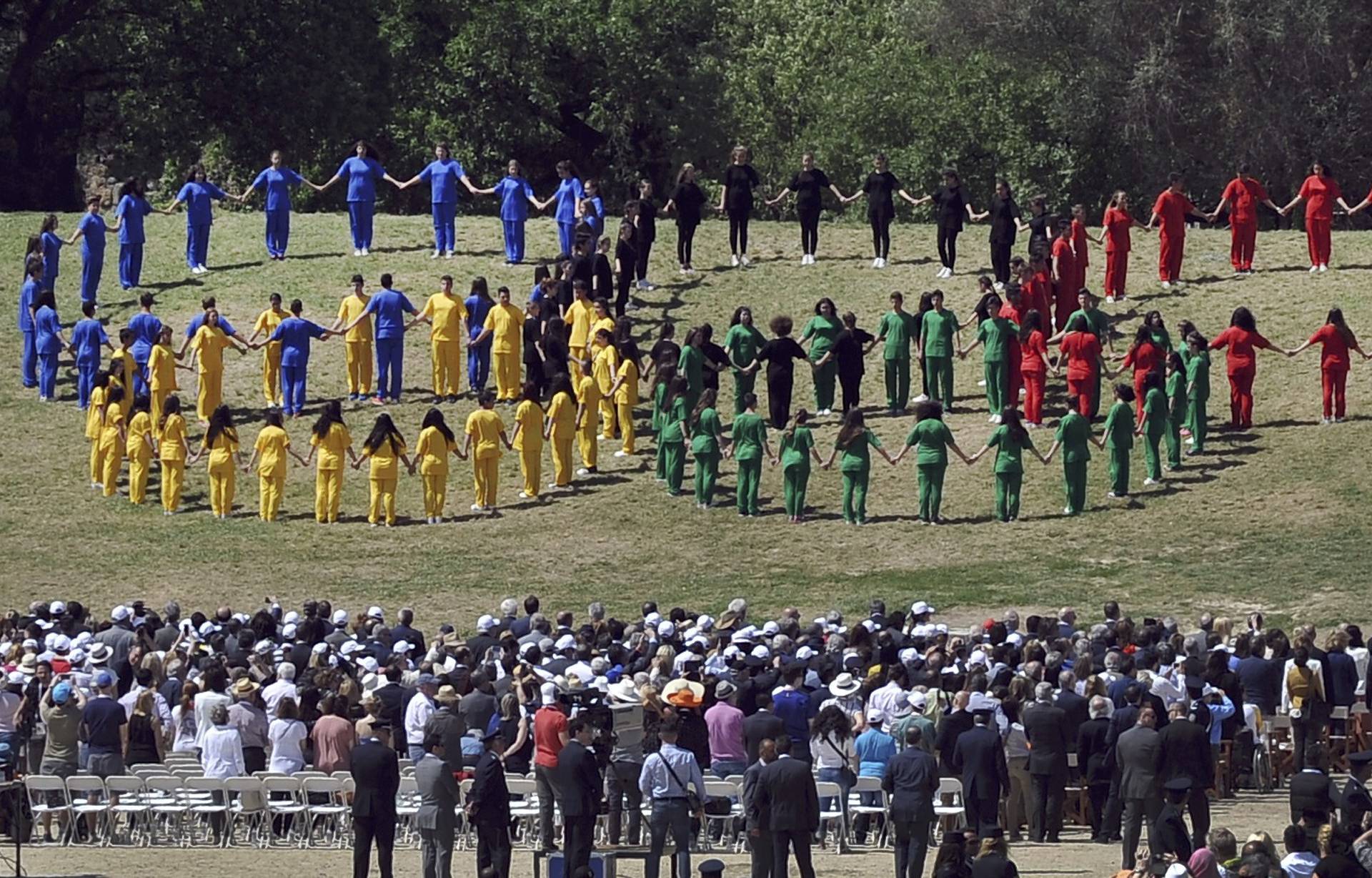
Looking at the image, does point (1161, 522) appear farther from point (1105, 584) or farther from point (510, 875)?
point (510, 875)

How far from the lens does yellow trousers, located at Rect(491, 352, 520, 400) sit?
30.4m

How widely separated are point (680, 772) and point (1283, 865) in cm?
396

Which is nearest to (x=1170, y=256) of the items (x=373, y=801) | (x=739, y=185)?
(x=739, y=185)

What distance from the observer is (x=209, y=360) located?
30.6 metres

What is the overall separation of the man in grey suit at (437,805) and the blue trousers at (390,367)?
14.9 metres

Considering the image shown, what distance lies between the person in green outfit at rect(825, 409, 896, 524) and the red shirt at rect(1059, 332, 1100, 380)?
242 centimetres

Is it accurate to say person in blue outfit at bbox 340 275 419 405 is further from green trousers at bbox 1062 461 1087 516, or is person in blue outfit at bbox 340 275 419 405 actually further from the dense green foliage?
the dense green foliage

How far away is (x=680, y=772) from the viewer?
53.5 feet

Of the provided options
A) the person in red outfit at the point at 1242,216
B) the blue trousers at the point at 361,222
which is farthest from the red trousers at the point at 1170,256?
the blue trousers at the point at 361,222

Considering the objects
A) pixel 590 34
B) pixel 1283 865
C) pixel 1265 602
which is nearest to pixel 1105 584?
pixel 1265 602

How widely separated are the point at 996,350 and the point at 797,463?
3.29 metres

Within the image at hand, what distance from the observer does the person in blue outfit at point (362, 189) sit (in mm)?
34469

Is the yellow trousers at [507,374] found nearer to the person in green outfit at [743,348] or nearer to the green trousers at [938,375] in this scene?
the person in green outfit at [743,348]

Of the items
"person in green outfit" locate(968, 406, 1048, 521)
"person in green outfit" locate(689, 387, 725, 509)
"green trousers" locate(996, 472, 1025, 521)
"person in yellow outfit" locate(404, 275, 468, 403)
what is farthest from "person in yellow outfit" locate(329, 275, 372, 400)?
"green trousers" locate(996, 472, 1025, 521)
